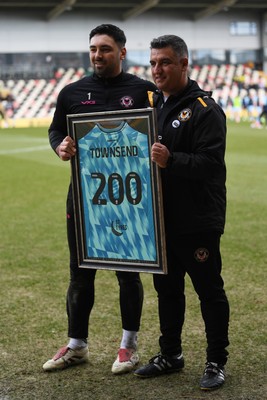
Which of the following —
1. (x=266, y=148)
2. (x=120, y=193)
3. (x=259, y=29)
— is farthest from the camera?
(x=259, y=29)

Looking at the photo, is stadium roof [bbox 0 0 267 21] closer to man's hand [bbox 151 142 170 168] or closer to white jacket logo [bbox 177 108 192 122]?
white jacket logo [bbox 177 108 192 122]

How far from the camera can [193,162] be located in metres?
3.74

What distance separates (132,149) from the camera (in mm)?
3918

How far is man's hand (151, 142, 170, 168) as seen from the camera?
12.3ft

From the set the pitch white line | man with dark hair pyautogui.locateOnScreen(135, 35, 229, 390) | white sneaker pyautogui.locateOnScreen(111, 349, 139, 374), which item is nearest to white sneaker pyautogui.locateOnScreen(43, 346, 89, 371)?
white sneaker pyautogui.locateOnScreen(111, 349, 139, 374)

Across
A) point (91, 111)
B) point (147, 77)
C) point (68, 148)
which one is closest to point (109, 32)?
point (91, 111)

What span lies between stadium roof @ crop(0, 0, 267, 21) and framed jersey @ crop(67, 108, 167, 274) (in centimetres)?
4458

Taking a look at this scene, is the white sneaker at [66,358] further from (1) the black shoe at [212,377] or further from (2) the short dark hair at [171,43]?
(2) the short dark hair at [171,43]

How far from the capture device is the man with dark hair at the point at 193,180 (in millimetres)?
3770

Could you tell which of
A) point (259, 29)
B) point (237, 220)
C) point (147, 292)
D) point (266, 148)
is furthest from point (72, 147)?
point (259, 29)

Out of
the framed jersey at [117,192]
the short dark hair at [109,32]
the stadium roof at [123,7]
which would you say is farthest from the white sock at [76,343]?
the stadium roof at [123,7]

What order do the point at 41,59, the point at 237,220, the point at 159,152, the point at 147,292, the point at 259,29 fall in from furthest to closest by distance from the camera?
1. the point at 259,29
2. the point at 41,59
3. the point at 237,220
4. the point at 147,292
5. the point at 159,152

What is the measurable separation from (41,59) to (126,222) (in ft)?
155

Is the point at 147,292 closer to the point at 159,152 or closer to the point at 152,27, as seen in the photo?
the point at 159,152
